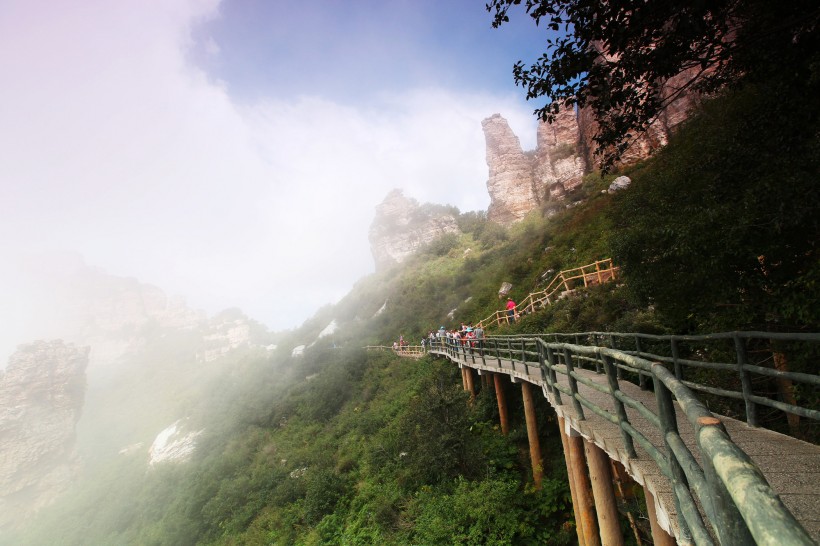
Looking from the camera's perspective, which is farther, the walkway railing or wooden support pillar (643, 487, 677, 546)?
the walkway railing

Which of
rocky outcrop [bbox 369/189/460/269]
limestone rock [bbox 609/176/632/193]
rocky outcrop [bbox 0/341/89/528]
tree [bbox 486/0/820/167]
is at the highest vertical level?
rocky outcrop [bbox 369/189/460/269]

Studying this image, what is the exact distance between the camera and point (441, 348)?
21.9 metres

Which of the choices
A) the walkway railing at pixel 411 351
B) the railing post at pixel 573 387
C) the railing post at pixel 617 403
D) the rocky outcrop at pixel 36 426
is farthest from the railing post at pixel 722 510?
the rocky outcrop at pixel 36 426

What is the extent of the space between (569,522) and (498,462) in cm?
257

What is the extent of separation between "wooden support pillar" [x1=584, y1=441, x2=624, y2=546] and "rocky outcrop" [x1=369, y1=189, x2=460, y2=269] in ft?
184

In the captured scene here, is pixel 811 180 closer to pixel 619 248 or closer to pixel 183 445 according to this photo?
pixel 619 248

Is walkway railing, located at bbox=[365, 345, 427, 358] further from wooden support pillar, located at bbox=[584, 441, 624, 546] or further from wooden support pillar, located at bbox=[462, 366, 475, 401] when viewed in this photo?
wooden support pillar, located at bbox=[584, 441, 624, 546]

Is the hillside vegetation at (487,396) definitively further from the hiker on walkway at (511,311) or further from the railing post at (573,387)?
the railing post at (573,387)

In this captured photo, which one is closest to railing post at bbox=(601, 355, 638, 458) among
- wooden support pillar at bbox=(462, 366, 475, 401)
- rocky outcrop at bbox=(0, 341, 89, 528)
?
wooden support pillar at bbox=(462, 366, 475, 401)

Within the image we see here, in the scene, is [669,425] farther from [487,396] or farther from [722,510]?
[487,396]

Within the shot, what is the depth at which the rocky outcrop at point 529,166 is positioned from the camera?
44.8m

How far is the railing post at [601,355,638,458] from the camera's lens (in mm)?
3311

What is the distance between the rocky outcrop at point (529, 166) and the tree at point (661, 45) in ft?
132

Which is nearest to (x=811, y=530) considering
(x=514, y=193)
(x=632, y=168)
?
(x=632, y=168)
